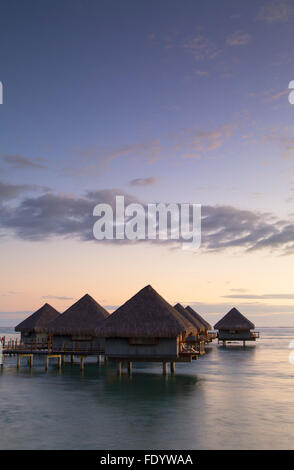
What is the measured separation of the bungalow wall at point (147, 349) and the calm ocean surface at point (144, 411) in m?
1.96

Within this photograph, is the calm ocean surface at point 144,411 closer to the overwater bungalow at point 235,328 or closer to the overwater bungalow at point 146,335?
the overwater bungalow at point 146,335

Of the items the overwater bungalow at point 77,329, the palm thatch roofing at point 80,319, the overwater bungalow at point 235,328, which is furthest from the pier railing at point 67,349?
the overwater bungalow at point 235,328

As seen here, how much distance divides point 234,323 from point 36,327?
1400 inches

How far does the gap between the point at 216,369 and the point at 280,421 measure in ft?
78.1

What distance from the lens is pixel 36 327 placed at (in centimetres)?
5288

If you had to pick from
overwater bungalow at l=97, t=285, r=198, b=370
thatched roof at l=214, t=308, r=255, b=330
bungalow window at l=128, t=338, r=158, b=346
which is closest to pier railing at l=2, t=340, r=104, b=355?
overwater bungalow at l=97, t=285, r=198, b=370

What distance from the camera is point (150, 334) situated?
33.0m

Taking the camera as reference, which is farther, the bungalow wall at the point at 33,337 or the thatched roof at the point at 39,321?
the bungalow wall at the point at 33,337

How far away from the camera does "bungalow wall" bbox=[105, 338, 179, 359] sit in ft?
109

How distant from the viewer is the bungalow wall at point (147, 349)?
33.3 meters

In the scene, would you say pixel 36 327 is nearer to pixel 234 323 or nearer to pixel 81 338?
pixel 81 338

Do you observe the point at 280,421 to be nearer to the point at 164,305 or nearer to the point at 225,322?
the point at 164,305

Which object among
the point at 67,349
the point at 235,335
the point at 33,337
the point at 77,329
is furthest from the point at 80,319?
the point at 235,335
